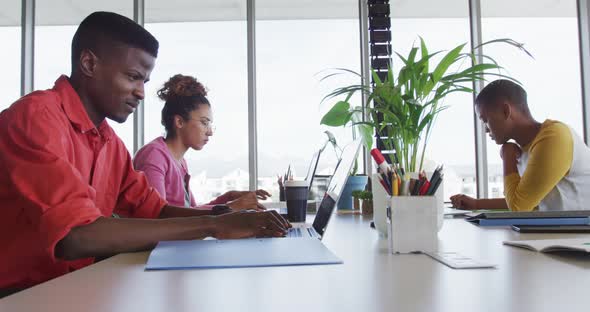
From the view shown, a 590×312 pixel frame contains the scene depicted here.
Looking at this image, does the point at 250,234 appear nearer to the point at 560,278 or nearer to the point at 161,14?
the point at 560,278

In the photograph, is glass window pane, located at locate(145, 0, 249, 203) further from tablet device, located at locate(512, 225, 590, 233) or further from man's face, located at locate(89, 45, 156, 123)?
tablet device, located at locate(512, 225, 590, 233)

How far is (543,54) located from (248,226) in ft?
12.8

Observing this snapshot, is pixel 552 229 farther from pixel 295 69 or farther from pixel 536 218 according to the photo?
pixel 295 69

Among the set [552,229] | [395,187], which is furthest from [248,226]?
[552,229]

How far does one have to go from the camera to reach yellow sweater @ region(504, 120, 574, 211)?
71.4 inches

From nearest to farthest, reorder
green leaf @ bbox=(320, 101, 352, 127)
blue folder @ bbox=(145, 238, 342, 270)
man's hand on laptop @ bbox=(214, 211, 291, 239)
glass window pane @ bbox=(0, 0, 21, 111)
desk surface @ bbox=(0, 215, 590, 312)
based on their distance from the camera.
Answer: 1. desk surface @ bbox=(0, 215, 590, 312)
2. blue folder @ bbox=(145, 238, 342, 270)
3. man's hand on laptop @ bbox=(214, 211, 291, 239)
4. green leaf @ bbox=(320, 101, 352, 127)
5. glass window pane @ bbox=(0, 0, 21, 111)

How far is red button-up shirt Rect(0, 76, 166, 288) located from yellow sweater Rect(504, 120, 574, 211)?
1513 mm

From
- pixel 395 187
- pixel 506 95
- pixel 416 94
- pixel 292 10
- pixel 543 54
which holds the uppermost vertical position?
pixel 292 10

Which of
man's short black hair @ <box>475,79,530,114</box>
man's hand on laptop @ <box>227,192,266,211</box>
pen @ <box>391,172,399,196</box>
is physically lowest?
man's hand on laptop @ <box>227,192,266,211</box>

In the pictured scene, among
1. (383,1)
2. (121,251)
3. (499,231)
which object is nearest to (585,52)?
(383,1)

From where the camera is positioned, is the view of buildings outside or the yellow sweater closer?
the yellow sweater

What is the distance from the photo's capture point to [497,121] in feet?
6.79

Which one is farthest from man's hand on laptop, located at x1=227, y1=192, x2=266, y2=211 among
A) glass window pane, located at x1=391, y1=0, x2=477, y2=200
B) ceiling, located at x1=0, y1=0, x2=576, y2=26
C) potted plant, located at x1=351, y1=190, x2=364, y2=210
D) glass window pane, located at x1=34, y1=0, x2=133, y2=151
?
ceiling, located at x1=0, y1=0, x2=576, y2=26

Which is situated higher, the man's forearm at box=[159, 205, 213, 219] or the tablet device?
the man's forearm at box=[159, 205, 213, 219]
